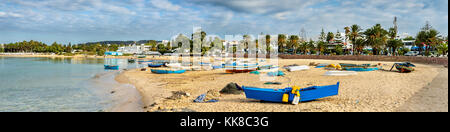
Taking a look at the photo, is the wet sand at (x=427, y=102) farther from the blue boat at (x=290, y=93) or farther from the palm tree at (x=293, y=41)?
the palm tree at (x=293, y=41)

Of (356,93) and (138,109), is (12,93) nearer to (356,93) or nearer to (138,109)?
(138,109)

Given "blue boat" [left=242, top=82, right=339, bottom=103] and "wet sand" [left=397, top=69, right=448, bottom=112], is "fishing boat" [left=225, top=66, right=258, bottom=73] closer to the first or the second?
"blue boat" [left=242, top=82, right=339, bottom=103]

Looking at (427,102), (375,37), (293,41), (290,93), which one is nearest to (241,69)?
(290,93)

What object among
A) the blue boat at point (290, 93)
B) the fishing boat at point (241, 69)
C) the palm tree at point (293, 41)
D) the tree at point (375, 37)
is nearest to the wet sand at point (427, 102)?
the blue boat at point (290, 93)

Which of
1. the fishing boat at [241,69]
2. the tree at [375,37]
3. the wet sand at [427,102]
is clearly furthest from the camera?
the tree at [375,37]

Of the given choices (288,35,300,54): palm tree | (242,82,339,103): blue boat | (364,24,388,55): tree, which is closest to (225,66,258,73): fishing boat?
(242,82,339,103): blue boat

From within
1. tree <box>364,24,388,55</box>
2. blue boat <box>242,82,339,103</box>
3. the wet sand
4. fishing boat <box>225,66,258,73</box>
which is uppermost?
tree <box>364,24,388,55</box>

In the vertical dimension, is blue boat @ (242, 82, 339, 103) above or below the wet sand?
above

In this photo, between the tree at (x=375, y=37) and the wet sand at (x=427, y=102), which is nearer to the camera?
the wet sand at (x=427, y=102)

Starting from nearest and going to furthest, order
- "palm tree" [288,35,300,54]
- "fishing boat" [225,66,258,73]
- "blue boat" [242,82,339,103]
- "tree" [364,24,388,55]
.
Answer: "blue boat" [242,82,339,103]
"fishing boat" [225,66,258,73]
"tree" [364,24,388,55]
"palm tree" [288,35,300,54]

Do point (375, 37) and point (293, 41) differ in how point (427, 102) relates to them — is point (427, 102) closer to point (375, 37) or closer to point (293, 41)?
point (375, 37)

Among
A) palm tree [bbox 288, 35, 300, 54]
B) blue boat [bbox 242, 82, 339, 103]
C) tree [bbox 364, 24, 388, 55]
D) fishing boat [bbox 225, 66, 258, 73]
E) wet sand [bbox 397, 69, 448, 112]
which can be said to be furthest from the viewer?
palm tree [bbox 288, 35, 300, 54]

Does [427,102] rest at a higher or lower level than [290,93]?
lower
